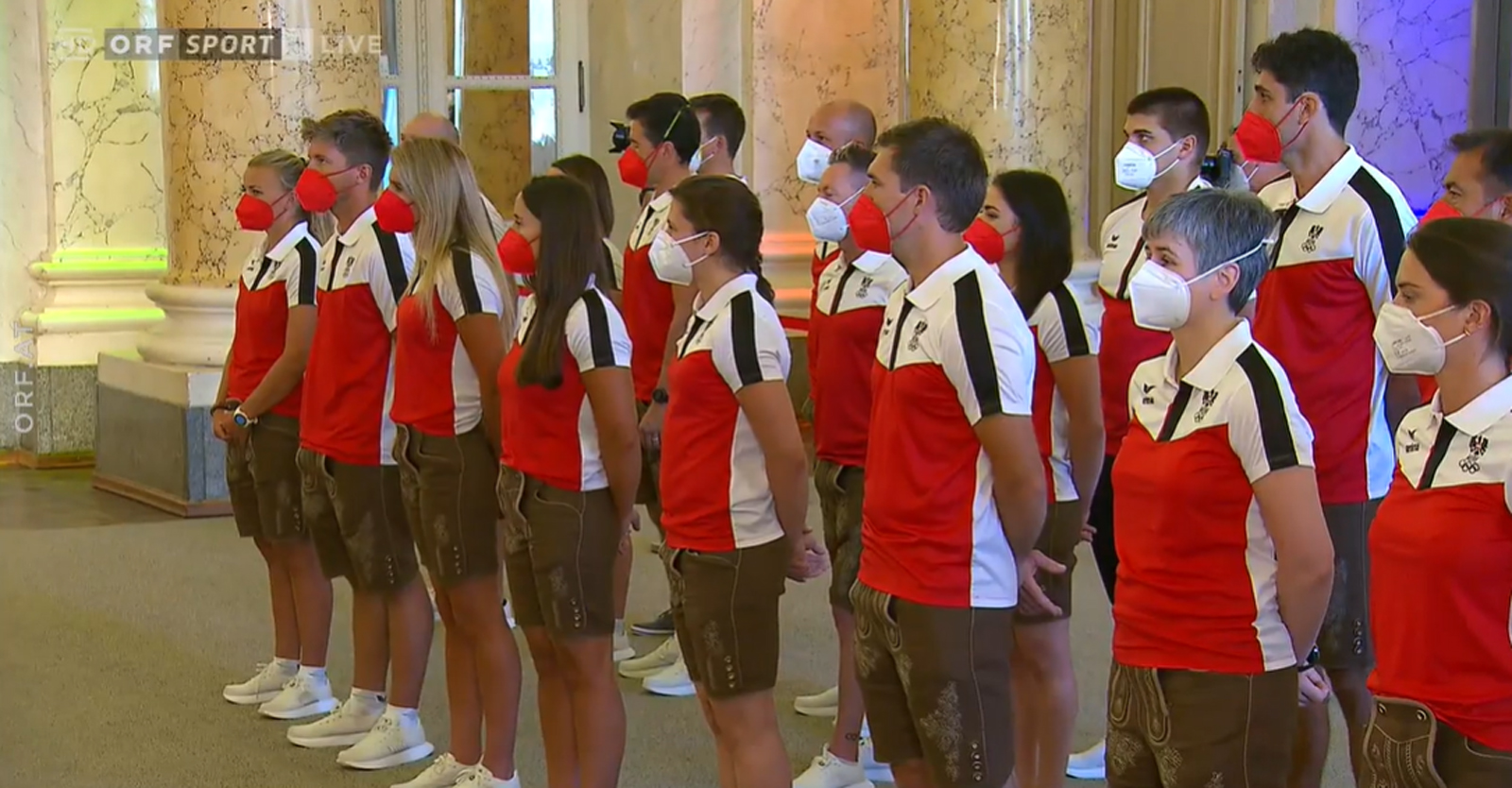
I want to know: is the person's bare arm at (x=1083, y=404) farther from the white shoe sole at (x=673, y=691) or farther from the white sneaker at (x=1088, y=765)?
the white shoe sole at (x=673, y=691)

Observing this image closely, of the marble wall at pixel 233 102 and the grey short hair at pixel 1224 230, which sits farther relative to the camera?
the marble wall at pixel 233 102

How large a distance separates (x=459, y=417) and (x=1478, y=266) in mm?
2499

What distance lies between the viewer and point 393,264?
4.74 meters

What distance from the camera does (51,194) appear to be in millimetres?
10078

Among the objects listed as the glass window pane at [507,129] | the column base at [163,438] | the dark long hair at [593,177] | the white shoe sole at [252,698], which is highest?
the glass window pane at [507,129]

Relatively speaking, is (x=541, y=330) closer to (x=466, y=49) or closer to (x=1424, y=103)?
(x=1424, y=103)

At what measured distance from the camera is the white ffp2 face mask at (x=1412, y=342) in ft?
8.74

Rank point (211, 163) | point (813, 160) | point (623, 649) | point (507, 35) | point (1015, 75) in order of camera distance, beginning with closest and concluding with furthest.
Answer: point (813, 160) < point (623, 649) < point (1015, 75) < point (211, 163) < point (507, 35)

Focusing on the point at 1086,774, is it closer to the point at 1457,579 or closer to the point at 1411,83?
the point at 1457,579

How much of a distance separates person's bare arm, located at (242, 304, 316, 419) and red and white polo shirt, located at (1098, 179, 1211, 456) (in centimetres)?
221

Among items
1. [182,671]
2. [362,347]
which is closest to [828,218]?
[362,347]

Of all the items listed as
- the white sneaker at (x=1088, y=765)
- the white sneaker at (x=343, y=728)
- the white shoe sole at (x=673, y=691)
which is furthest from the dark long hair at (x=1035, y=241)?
the white sneaker at (x=343, y=728)

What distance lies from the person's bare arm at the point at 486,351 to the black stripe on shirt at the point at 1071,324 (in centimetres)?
132

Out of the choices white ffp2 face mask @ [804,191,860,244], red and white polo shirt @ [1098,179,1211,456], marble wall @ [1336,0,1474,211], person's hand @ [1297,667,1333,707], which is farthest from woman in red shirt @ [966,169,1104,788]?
marble wall @ [1336,0,1474,211]
